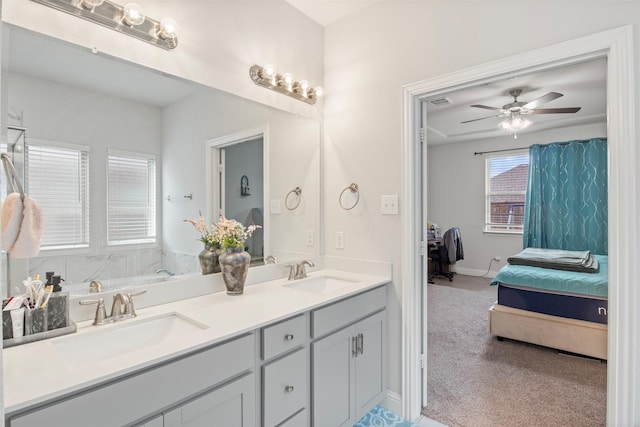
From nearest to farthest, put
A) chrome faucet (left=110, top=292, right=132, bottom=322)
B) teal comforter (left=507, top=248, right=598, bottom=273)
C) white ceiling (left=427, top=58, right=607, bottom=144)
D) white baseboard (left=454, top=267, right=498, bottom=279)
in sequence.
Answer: chrome faucet (left=110, top=292, right=132, bottom=322) → teal comforter (left=507, top=248, right=598, bottom=273) → white ceiling (left=427, top=58, right=607, bottom=144) → white baseboard (left=454, top=267, right=498, bottom=279)

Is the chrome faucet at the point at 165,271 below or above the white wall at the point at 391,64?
below

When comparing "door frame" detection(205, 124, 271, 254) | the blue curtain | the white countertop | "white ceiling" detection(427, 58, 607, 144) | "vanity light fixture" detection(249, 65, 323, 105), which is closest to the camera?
the white countertop

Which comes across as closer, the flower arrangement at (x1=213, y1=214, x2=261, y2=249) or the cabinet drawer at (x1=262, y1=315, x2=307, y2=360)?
the cabinet drawer at (x1=262, y1=315, x2=307, y2=360)

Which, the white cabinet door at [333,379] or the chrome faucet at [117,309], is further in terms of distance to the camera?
the white cabinet door at [333,379]

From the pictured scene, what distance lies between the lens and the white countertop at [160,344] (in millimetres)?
942

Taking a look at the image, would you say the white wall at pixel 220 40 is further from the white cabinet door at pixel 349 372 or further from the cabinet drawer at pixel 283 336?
the white cabinet door at pixel 349 372

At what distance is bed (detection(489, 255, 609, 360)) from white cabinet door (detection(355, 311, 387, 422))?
1669mm

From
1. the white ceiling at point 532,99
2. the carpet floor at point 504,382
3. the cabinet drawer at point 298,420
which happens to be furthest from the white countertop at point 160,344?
the white ceiling at point 532,99

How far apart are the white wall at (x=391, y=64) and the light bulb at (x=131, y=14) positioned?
132 centimetres

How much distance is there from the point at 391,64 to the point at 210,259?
1.59 m

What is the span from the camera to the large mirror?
1.32m

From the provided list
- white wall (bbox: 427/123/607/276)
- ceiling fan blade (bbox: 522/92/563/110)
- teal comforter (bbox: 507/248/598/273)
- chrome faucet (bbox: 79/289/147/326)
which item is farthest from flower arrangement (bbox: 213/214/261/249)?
white wall (bbox: 427/123/607/276)

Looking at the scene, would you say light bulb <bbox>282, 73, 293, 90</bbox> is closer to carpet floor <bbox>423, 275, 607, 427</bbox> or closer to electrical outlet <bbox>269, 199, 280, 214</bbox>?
electrical outlet <bbox>269, 199, 280, 214</bbox>

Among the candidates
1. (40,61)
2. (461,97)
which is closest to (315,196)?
(40,61)
